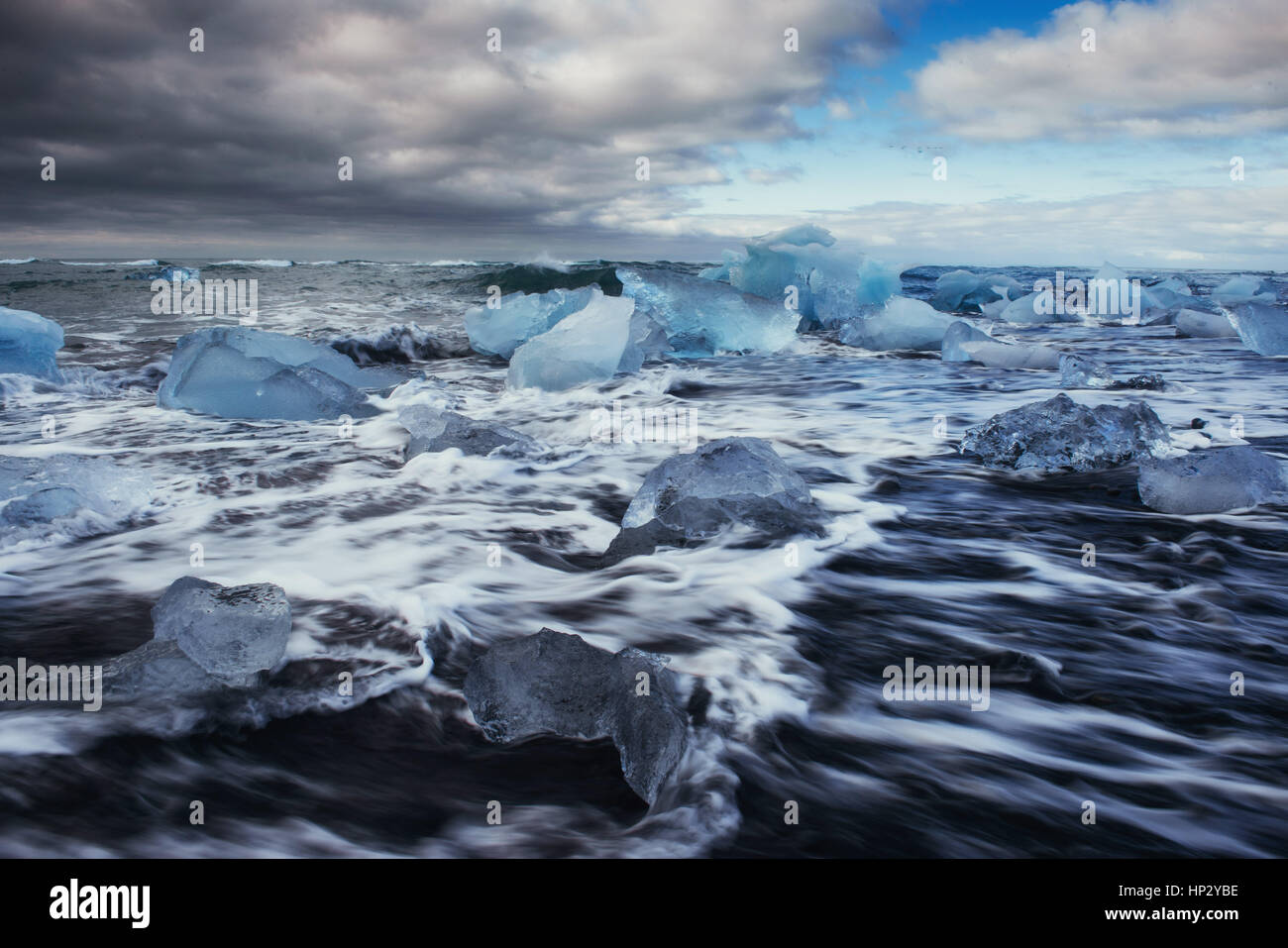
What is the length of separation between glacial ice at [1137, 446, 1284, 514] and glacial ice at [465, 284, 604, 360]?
7.22 meters

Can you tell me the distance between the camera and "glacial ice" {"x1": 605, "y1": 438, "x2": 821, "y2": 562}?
3.33m

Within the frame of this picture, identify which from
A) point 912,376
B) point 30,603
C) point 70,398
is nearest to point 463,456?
point 30,603

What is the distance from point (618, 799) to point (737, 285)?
12.1 m

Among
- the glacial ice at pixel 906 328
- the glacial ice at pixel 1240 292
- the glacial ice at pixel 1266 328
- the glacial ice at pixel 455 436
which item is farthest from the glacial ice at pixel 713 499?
the glacial ice at pixel 1240 292

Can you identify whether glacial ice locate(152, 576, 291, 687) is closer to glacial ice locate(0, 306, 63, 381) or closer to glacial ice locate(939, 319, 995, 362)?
glacial ice locate(0, 306, 63, 381)

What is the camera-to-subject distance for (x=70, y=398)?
7.03m

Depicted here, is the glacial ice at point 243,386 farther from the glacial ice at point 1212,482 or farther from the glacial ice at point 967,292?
the glacial ice at point 967,292

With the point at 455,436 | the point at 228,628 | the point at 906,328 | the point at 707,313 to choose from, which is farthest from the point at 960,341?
the point at 228,628

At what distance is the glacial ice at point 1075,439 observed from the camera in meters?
4.38

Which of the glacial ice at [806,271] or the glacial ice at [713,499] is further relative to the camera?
the glacial ice at [806,271]

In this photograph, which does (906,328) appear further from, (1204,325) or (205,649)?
(205,649)

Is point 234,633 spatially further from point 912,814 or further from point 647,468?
point 647,468

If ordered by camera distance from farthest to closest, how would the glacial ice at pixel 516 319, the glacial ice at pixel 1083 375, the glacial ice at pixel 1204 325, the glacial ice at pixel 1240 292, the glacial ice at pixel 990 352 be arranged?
the glacial ice at pixel 1240 292
the glacial ice at pixel 1204 325
the glacial ice at pixel 516 319
the glacial ice at pixel 990 352
the glacial ice at pixel 1083 375

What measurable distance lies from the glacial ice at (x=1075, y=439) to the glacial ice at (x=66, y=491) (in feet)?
14.7
